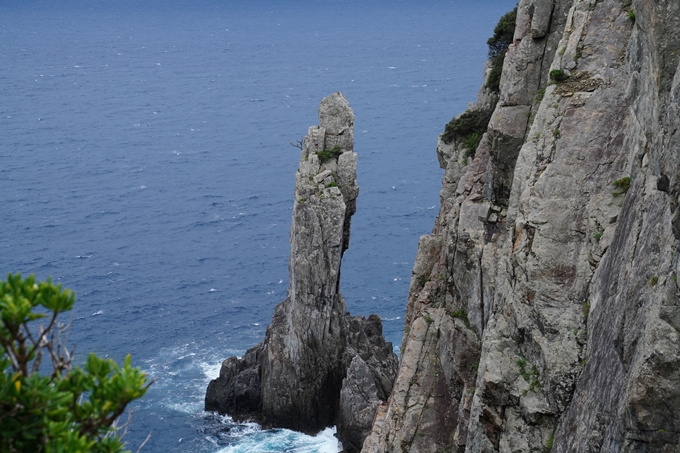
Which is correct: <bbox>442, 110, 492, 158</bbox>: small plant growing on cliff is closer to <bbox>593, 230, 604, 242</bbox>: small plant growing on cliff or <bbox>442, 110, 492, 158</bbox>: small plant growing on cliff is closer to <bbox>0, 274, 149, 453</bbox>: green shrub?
<bbox>593, 230, 604, 242</bbox>: small plant growing on cliff

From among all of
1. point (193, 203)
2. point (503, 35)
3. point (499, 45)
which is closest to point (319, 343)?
point (499, 45)

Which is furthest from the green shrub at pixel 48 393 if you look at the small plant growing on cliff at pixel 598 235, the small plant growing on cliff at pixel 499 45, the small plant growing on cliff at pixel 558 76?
the small plant growing on cliff at pixel 499 45

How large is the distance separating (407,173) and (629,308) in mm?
106463

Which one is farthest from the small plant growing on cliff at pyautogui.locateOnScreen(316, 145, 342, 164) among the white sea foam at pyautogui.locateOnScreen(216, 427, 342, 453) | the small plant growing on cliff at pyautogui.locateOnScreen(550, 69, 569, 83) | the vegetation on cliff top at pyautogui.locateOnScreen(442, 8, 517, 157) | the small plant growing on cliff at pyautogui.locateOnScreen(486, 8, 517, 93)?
the small plant growing on cliff at pyautogui.locateOnScreen(550, 69, 569, 83)

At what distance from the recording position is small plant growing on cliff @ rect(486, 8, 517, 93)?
4612cm

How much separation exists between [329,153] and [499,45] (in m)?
19.0

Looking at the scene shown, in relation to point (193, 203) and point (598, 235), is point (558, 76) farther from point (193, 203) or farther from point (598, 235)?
point (193, 203)

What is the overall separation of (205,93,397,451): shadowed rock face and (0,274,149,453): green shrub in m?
49.2

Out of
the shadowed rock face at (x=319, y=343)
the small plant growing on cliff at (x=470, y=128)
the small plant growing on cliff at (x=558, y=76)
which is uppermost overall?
the small plant growing on cliff at (x=558, y=76)

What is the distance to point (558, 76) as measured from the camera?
1153 inches

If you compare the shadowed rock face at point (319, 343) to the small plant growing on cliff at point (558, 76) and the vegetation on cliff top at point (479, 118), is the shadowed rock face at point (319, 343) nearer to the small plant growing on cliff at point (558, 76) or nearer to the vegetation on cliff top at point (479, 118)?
the vegetation on cliff top at point (479, 118)

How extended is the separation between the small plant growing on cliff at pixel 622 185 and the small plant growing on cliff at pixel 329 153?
41.0 meters

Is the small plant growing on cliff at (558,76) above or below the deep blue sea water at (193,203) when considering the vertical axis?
above

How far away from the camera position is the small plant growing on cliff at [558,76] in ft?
95.7
